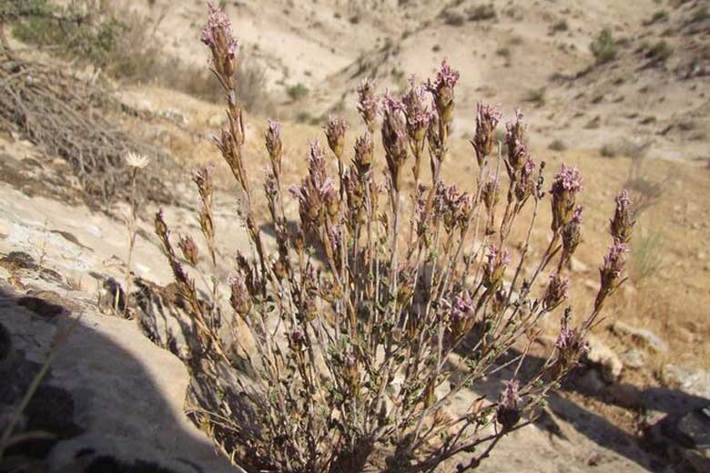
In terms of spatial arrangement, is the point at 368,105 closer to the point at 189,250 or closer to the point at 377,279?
the point at 377,279

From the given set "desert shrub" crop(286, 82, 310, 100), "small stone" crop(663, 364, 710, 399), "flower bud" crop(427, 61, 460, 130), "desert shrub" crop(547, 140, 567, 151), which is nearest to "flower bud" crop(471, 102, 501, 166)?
"flower bud" crop(427, 61, 460, 130)

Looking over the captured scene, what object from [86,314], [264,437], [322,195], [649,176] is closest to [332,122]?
[322,195]

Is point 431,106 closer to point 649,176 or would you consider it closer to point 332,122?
point 332,122

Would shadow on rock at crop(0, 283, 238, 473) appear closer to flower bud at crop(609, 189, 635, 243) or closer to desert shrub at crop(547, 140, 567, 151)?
flower bud at crop(609, 189, 635, 243)

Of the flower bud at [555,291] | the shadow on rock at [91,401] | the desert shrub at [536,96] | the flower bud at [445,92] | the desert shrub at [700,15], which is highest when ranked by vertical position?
the desert shrub at [700,15]

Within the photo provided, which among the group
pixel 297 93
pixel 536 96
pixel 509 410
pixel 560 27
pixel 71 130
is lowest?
pixel 297 93

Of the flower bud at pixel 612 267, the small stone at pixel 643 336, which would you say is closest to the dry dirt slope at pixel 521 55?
the small stone at pixel 643 336

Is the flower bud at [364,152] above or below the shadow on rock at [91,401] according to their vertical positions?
above

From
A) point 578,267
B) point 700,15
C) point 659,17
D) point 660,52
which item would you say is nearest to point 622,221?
point 578,267

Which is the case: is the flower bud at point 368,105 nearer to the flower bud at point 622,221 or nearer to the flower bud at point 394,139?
the flower bud at point 394,139
